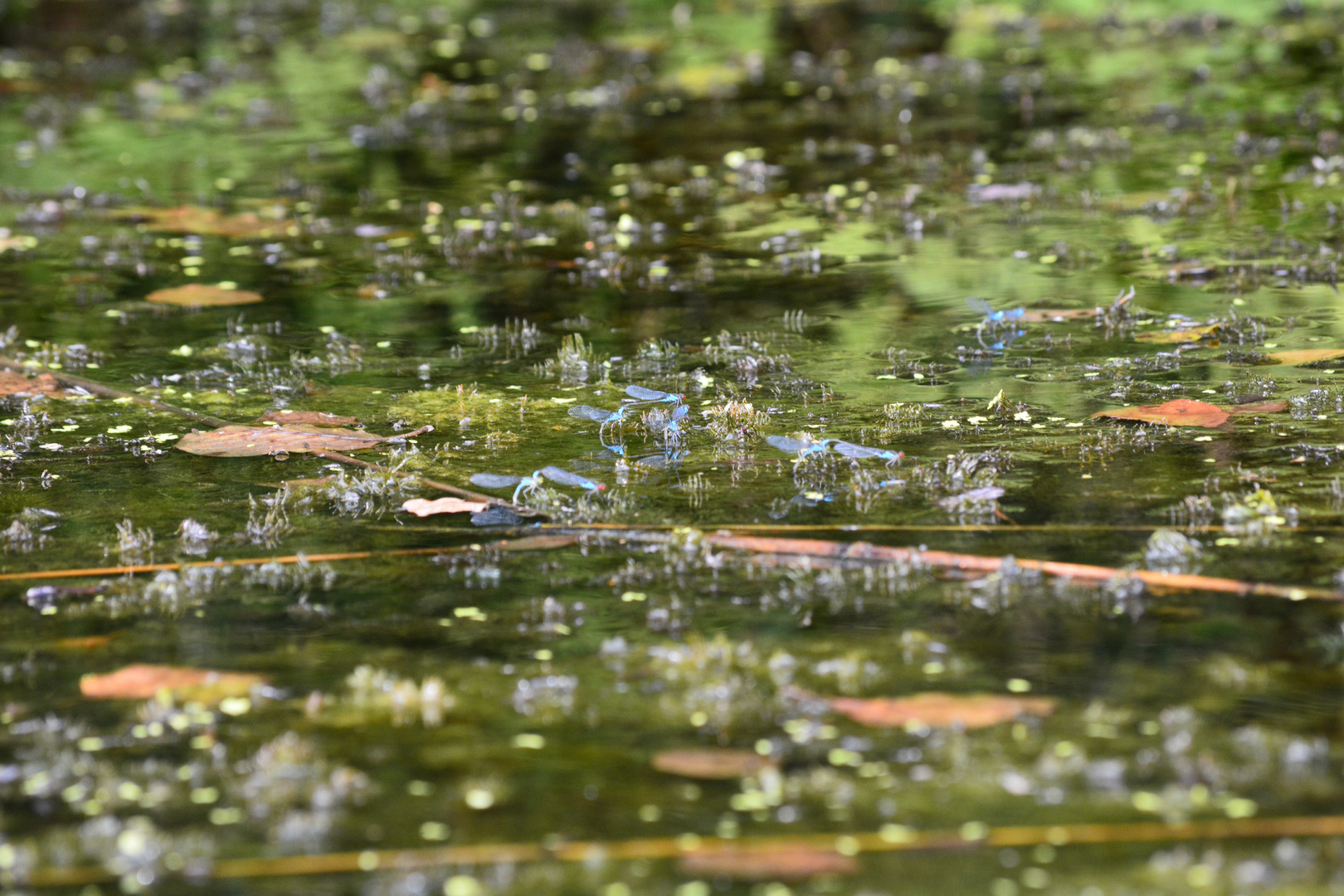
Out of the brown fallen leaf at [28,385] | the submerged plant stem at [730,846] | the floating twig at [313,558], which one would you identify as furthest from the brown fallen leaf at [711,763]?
the brown fallen leaf at [28,385]

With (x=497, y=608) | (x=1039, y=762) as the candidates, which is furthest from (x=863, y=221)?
(x=1039, y=762)

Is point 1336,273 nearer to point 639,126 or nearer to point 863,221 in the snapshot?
point 863,221

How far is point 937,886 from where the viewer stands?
7.58 feet

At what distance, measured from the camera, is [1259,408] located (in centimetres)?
439

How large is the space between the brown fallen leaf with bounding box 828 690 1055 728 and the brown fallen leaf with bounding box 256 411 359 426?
→ 228 centimetres

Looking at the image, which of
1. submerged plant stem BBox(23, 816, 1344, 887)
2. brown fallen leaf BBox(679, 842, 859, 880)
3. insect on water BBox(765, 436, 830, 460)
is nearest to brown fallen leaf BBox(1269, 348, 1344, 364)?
insect on water BBox(765, 436, 830, 460)

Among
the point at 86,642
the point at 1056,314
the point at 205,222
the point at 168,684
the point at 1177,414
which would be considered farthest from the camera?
the point at 205,222

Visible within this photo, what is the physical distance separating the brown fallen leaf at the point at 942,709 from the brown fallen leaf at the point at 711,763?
0.76ft

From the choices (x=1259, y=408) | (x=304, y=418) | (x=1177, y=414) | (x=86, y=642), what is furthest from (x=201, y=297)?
(x=1259, y=408)

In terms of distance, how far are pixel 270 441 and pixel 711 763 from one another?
2.24 m

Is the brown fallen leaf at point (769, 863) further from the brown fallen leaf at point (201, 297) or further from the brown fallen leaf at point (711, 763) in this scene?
the brown fallen leaf at point (201, 297)

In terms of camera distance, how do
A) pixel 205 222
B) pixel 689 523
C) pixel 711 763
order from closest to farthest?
pixel 711 763
pixel 689 523
pixel 205 222

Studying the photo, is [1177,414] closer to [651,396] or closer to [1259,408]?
[1259,408]

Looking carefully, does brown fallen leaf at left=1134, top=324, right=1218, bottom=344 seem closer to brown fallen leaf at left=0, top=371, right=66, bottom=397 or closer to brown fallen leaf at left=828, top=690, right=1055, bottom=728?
brown fallen leaf at left=828, top=690, right=1055, bottom=728
